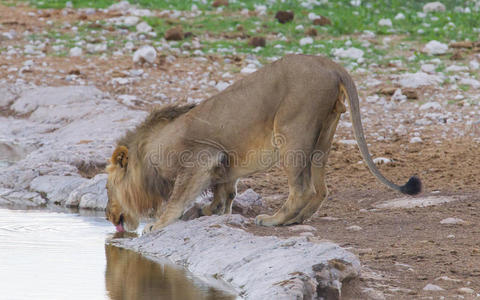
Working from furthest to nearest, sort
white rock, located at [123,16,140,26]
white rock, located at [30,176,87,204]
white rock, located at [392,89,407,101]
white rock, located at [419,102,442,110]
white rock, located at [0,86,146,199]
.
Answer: white rock, located at [123,16,140,26], white rock, located at [392,89,407,101], white rock, located at [419,102,442,110], white rock, located at [0,86,146,199], white rock, located at [30,176,87,204]

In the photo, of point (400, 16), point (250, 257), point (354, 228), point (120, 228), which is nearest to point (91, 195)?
point (120, 228)

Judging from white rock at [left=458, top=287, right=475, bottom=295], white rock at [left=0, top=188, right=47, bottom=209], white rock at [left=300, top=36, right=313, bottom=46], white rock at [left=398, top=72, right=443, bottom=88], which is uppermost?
white rock at [left=458, top=287, right=475, bottom=295]

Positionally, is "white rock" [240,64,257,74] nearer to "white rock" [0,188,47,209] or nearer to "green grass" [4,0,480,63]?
"green grass" [4,0,480,63]

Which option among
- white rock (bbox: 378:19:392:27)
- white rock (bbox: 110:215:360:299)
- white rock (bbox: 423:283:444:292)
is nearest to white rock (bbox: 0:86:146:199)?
white rock (bbox: 110:215:360:299)

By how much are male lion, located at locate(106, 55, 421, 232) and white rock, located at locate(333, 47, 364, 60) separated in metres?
7.16

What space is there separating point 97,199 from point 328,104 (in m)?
2.77

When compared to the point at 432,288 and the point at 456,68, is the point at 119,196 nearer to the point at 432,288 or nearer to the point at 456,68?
the point at 432,288

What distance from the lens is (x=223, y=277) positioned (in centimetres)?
531

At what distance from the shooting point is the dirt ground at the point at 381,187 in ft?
17.0

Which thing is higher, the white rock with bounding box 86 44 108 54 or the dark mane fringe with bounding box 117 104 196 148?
the dark mane fringe with bounding box 117 104 196 148

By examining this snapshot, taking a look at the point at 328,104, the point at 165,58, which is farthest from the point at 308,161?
the point at 165,58

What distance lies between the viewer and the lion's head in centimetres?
708

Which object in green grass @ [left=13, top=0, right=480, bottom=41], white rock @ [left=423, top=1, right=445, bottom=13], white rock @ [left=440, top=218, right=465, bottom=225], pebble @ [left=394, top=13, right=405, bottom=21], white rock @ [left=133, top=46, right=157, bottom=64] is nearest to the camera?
white rock @ [left=440, top=218, right=465, bottom=225]

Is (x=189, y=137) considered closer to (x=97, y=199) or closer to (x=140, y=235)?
(x=140, y=235)
